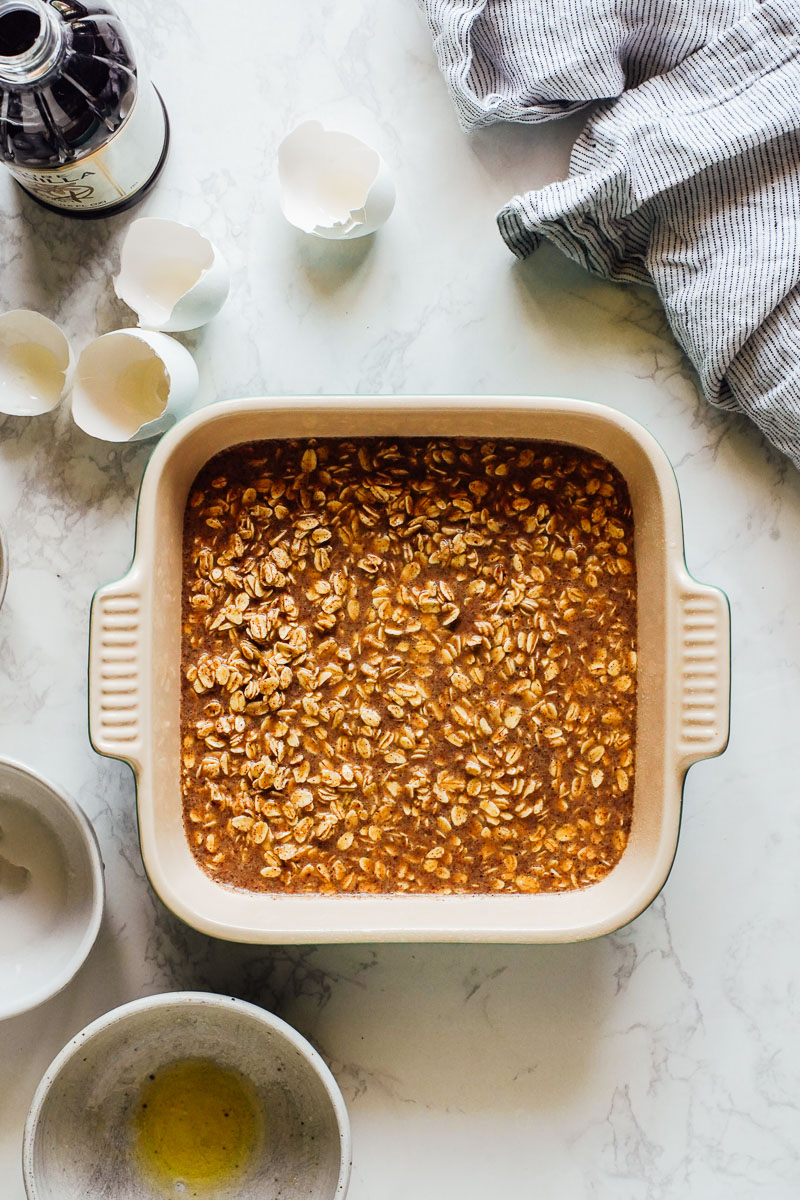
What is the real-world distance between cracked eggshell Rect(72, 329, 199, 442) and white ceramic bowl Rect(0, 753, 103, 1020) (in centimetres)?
42

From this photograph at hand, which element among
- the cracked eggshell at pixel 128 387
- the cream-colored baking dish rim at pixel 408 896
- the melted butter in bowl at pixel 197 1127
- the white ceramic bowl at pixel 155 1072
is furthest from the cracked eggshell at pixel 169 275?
the melted butter in bowl at pixel 197 1127

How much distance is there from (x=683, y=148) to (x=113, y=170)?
2.15 ft

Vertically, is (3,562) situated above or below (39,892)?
above

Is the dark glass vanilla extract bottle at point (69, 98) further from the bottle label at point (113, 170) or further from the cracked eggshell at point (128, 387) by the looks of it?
the cracked eggshell at point (128, 387)

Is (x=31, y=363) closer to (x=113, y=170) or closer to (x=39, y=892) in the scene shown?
(x=113, y=170)

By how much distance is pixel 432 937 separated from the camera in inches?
39.9

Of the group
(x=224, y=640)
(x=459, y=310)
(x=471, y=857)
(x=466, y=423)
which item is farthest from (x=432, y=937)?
(x=459, y=310)

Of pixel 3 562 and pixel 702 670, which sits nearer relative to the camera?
pixel 702 670

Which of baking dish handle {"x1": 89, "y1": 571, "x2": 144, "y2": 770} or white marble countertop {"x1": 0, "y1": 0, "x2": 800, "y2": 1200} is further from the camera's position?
white marble countertop {"x1": 0, "y1": 0, "x2": 800, "y2": 1200}

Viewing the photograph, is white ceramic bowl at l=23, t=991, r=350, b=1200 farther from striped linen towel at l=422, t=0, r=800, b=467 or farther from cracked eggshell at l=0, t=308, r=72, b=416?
striped linen towel at l=422, t=0, r=800, b=467

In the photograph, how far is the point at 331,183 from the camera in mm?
1157

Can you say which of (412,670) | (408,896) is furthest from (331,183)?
(408,896)

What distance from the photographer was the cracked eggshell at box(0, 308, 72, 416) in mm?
1139

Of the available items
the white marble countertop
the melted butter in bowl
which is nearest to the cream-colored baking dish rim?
the white marble countertop
